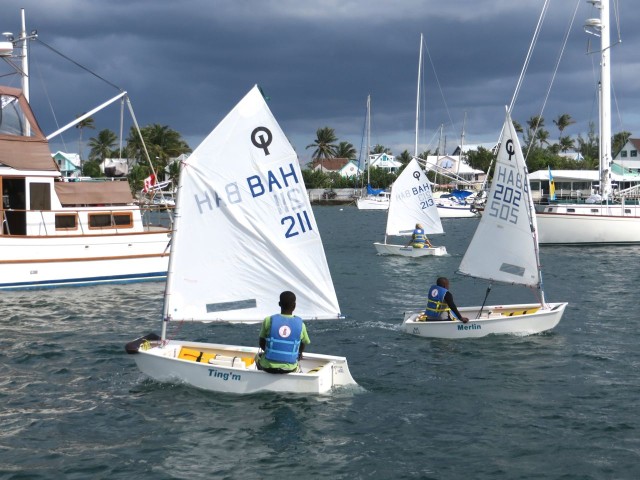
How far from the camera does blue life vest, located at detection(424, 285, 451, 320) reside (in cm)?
1969

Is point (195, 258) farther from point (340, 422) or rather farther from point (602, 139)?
point (602, 139)

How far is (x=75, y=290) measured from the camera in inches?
1161

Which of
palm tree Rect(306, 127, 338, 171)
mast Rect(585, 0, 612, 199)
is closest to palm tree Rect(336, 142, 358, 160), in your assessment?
palm tree Rect(306, 127, 338, 171)

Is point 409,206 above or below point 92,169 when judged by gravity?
below

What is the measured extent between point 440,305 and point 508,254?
298 cm

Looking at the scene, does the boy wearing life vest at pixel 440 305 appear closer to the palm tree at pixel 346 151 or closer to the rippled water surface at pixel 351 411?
the rippled water surface at pixel 351 411

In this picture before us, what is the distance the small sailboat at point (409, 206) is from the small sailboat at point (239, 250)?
28.0 metres

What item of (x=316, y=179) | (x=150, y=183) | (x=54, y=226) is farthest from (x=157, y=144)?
(x=54, y=226)

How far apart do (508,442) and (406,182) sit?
32534mm

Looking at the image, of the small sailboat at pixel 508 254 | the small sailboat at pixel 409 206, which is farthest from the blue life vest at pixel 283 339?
the small sailboat at pixel 409 206

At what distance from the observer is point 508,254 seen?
70.3ft

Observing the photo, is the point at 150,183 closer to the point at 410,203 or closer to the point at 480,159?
the point at 410,203

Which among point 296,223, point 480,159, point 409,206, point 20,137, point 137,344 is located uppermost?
point 480,159

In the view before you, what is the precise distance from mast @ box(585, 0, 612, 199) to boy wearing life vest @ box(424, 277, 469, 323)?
35.6 m
